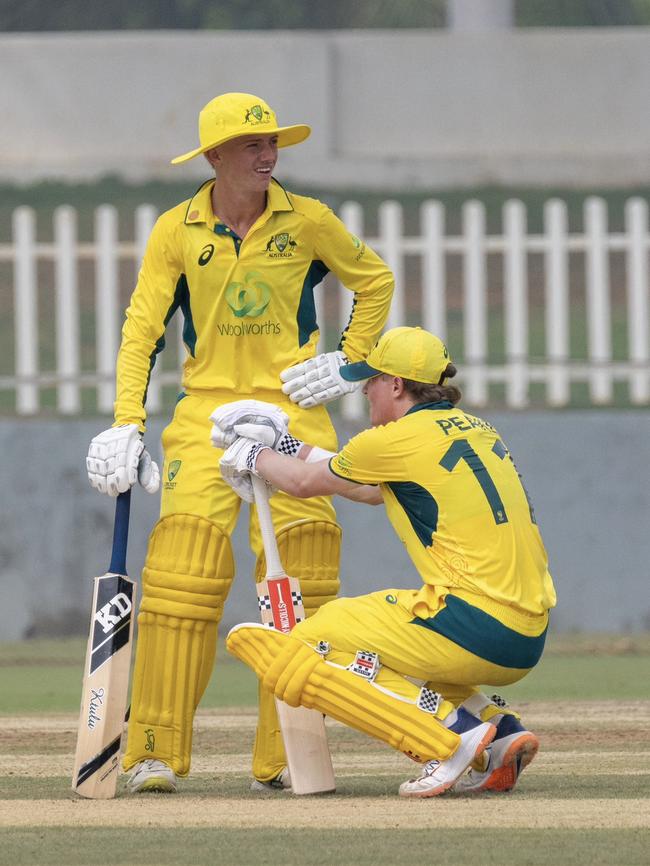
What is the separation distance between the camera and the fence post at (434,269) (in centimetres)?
1370

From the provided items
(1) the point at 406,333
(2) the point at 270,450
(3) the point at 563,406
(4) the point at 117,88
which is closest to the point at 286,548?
(2) the point at 270,450

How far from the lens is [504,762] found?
22.3ft

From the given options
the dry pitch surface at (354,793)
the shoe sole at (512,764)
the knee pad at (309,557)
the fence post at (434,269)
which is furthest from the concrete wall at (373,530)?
the shoe sole at (512,764)

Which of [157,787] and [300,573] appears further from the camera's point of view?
[300,573]

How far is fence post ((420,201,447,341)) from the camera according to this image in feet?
44.9

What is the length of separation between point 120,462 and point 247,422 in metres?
0.42

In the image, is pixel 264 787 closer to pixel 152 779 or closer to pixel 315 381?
pixel 152 779

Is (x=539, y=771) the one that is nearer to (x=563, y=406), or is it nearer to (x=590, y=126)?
(x=563, y=406)

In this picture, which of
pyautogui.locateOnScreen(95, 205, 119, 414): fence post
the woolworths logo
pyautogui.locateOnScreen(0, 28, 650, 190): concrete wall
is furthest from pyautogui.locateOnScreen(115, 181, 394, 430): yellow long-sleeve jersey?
pyautogui.locateOnScreen(0, 28, 650, 190): concrete wall

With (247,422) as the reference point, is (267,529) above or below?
below

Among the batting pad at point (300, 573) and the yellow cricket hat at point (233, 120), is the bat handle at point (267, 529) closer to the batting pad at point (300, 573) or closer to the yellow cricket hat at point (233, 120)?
the batting pad at point (300, 573)

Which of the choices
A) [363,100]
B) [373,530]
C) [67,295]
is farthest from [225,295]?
[363,100]

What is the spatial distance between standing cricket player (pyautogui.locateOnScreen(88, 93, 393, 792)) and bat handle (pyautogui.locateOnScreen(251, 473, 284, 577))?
6.3 inches

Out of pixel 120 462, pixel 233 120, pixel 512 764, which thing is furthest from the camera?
pixel 233 120
